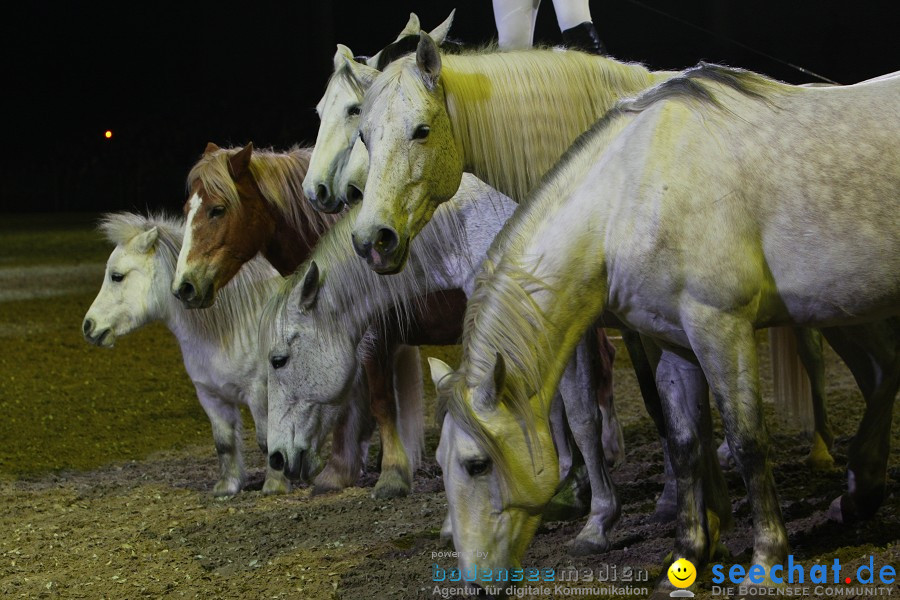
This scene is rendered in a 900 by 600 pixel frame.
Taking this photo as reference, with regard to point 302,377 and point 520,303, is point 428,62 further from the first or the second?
point 302,377

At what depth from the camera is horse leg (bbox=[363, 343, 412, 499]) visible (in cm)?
408

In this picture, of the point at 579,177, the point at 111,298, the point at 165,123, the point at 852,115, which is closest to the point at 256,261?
the point at 111,298

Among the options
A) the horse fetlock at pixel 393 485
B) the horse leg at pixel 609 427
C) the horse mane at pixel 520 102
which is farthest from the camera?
the horse leg at pixel 609 427

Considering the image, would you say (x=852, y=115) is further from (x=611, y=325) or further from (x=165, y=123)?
(x=165, y=123)

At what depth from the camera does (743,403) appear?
7.86ft

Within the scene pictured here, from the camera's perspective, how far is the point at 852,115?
2.56 m

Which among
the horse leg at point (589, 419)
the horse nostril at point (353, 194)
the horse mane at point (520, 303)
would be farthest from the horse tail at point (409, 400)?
the horse mane at point (520, 303)

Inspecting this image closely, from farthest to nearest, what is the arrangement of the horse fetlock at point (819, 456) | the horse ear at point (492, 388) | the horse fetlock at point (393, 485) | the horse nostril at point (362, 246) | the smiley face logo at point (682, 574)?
the horse fetlock at point (393, 485), the horse fetlock at point (819, 456), the horse nostril at point (362, 246), the smiley face logo at point (682, 574), the horse ear at point (492, 388)

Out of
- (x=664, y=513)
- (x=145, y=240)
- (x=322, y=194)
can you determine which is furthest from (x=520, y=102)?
(x=145, y=240)

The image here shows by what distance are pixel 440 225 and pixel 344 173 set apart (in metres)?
0.37

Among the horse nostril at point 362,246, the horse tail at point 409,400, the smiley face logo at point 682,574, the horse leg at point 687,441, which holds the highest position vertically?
the horse nostril at point 362,246

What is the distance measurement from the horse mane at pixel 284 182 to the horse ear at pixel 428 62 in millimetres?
1458

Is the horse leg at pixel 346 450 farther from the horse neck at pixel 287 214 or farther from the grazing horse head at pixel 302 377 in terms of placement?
the grazing horse head at pixel 302 377

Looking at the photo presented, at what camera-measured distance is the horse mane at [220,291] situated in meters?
4.48
